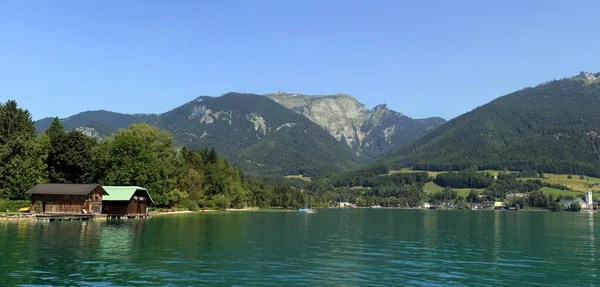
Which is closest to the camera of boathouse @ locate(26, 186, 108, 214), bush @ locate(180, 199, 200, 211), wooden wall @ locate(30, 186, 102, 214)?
boathouse @ locate(26, 186, 108, 214)

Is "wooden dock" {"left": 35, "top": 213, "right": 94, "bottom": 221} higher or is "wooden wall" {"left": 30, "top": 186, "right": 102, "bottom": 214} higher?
"wooden wall" {"left": 30, "top": 186, "right": 102, "bottom": 214}

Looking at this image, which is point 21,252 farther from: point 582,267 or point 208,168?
point 208,168

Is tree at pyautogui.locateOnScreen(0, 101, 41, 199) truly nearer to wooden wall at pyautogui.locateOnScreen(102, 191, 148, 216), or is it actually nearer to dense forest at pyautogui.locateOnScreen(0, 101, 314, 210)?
dense forest at pyautogui.locateOnScreen(0, 101, 314, 210)

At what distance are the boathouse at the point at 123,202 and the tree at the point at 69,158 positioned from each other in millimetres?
10690

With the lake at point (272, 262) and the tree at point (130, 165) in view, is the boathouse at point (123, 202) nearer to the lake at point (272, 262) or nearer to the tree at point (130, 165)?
the tree at point (130, 165)

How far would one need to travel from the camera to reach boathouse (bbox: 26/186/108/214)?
8769 centimetres

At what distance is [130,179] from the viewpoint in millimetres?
105438

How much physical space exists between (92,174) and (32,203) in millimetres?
19232

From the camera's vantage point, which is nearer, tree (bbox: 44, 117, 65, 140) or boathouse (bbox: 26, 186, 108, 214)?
boathouse (bbox: 26, 186, 108, 214)

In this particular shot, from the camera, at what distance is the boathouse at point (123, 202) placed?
94.4 metres

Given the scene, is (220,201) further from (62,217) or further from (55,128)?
(62,217)

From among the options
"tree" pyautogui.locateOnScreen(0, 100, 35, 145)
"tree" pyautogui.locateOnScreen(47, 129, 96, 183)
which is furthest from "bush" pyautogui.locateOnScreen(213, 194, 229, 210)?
"tree" pyautogui.locateOnScreen(0, 100, 35, 145)

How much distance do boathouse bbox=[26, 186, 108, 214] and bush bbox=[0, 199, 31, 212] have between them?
2510 millimetres

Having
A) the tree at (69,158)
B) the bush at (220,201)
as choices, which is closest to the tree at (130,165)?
the tree at (69,158)
